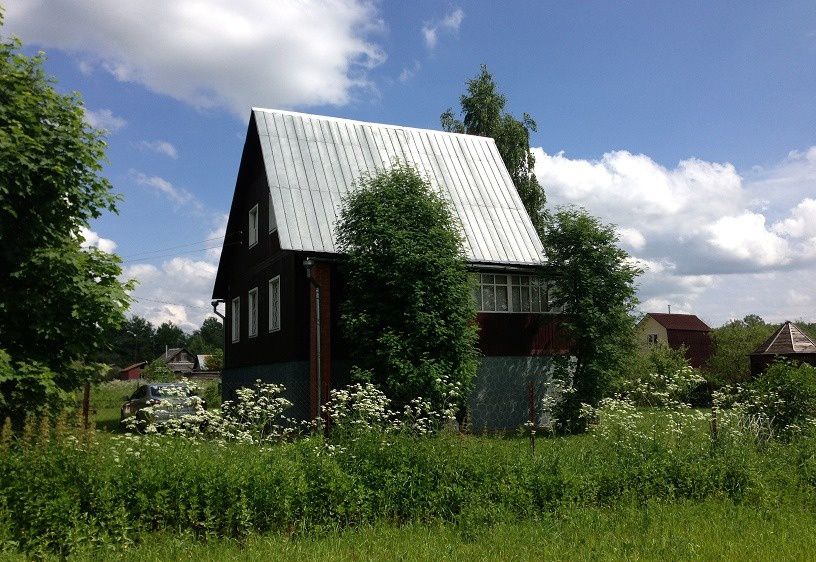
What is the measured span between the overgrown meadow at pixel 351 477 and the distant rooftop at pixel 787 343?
2927 cm

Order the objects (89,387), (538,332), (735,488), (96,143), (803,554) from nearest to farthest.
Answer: (803,554), (735,488), (96,143), (89,387), (538,332)

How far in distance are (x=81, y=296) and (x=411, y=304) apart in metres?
7.92

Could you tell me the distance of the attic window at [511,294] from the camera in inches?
779

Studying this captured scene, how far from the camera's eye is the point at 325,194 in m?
19.5

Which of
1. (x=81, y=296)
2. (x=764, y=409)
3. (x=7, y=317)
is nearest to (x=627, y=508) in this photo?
(x=764, y=409)

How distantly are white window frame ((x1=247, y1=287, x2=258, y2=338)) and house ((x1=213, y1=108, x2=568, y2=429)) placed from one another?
3 cm

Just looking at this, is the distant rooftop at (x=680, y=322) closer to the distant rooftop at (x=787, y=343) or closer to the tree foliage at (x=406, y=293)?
the distant rooftop at (x=787, y=343)

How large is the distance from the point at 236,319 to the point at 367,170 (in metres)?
7.53

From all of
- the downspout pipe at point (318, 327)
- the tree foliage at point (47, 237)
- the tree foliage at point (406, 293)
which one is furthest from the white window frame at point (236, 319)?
the tree foliage at point (47, 237)

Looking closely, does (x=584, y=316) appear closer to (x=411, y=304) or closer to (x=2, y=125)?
(x=411, y=304)

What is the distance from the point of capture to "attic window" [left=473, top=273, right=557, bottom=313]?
19.8 m

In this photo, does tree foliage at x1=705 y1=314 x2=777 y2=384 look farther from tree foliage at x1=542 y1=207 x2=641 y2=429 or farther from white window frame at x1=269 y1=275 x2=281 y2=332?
white window frame at x1=269 y1=275 x2=281 y2=332

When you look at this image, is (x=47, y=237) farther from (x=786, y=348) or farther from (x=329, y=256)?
(x=786, y=348)

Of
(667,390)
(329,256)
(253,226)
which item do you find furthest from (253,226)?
(667,390)
